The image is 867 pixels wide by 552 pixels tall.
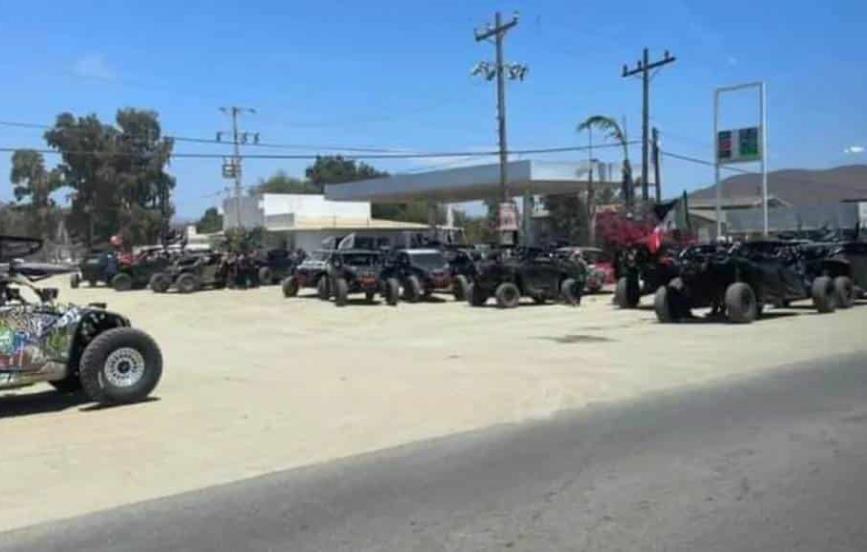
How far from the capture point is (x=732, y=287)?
20641 mm

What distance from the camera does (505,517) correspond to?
654 cm

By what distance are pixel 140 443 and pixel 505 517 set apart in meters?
4.20

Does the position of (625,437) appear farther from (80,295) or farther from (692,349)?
(80,295)

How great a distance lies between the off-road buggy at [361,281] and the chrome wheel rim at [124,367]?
1845 cm

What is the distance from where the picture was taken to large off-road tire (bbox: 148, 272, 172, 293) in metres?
40.1

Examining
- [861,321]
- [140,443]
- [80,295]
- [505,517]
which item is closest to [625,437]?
[505,517]

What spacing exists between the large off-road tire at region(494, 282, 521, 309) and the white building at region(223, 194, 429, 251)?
39161 millimetres

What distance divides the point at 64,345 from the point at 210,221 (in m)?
119

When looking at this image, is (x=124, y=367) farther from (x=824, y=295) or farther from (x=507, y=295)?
(x=507, y=295)

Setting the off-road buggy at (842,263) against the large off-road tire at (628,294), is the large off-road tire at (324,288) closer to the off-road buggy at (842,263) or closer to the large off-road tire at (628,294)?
the large off-road tire at (628,294)

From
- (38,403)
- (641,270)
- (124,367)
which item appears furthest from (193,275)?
(124,367)

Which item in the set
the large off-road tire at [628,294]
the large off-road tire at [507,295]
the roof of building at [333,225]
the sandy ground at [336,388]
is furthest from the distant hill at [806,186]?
the sandy ground at [336,388]

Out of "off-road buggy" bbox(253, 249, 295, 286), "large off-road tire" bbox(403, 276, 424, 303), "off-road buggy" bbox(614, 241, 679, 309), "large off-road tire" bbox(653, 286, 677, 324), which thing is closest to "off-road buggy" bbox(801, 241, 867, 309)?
"off-road buggy" bbox(614, 241, 679, 309)

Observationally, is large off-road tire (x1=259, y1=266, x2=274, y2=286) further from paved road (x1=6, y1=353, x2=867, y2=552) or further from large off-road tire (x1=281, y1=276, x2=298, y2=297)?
paved road (x1=6, y1=353, x2=867, y2=552)
